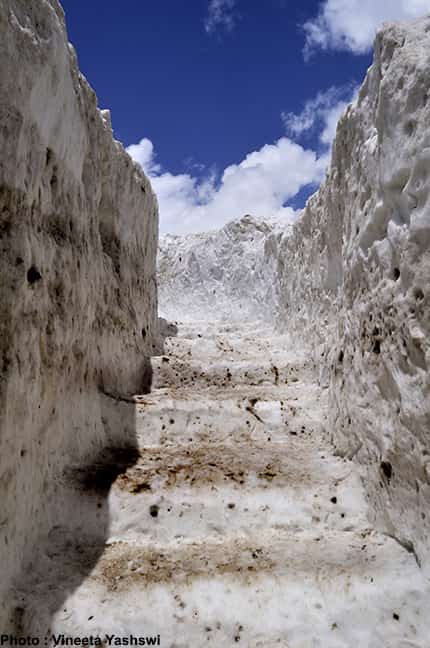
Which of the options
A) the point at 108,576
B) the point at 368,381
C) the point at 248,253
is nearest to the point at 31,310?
the point at 108,576

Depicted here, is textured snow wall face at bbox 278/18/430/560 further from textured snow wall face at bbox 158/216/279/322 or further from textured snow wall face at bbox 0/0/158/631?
textured snow wall face at bbox 158/216/279/322

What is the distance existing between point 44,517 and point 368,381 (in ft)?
7.68

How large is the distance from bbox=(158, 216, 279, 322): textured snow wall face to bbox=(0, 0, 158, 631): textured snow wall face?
8.37m

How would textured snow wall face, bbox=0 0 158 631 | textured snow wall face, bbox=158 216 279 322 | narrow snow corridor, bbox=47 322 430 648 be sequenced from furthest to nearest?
1. textured snow wall face, bbox=158 216 279 322
2. textured snow wall face, bbox=0 0 158 631
3. narrow snow corridor, bbox=47 322 430 648

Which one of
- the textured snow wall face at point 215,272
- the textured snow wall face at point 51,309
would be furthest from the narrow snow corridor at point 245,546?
the textured snow wall face at point 215,272

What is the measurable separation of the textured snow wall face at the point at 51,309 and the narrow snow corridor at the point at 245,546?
0.24 meters

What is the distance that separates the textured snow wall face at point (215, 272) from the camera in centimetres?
1283

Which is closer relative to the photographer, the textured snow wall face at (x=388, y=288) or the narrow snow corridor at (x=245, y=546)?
the narrow snow corridor at (x=245, y=546)

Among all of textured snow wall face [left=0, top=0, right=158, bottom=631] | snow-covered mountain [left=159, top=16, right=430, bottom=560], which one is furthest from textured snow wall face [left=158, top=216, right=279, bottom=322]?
textured snow wall face [left=0, top=0, right=158, bottom=631]

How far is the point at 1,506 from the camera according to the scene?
2.31 meters

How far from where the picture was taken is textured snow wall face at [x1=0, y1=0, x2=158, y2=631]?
2449mm

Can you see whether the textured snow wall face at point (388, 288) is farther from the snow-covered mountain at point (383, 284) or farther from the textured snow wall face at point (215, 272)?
the textured snow wall face at point (215, 272)

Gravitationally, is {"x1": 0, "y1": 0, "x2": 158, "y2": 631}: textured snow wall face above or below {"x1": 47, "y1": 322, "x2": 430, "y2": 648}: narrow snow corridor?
above

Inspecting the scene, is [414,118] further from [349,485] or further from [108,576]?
[108,576]
